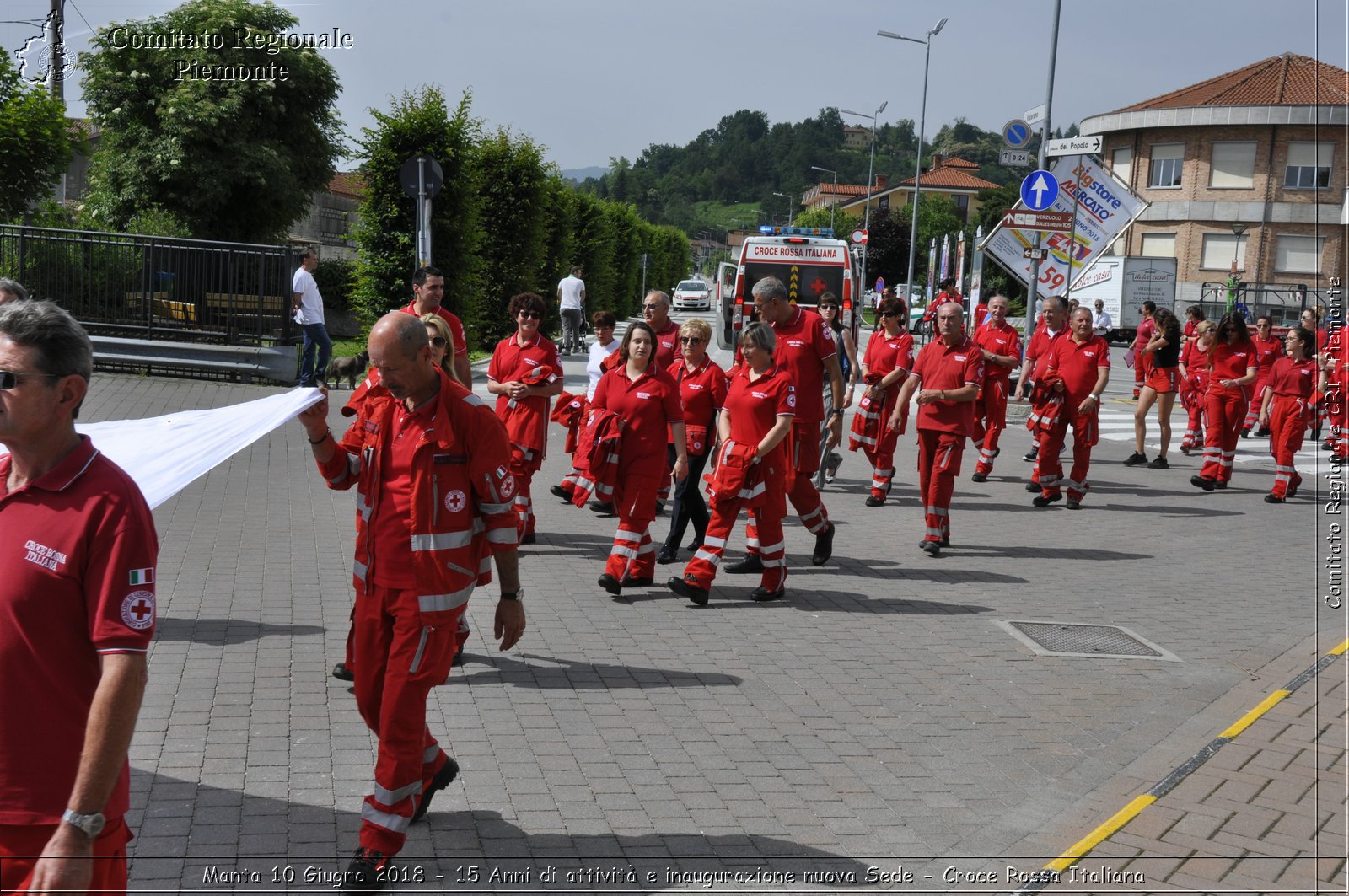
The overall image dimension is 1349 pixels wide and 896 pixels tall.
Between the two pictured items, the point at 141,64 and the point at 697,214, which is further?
the point at 697,214

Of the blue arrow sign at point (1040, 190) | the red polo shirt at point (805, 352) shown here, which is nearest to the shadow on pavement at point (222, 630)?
the red polo shirt at point (805, 352)

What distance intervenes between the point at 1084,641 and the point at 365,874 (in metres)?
5.35

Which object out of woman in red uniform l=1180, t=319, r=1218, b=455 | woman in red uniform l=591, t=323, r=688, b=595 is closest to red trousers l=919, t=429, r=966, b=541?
woman in red uniform l=591, t=323, r=688, b=595

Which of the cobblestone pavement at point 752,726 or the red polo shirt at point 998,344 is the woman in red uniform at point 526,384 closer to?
the cobblestone pavement at point 752,726

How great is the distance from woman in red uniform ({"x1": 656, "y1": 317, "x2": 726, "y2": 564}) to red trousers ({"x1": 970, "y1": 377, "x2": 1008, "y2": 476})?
16.6 ft

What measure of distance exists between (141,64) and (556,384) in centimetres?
3359

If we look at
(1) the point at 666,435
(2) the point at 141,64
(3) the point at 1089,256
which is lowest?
(1) the point at 666,435

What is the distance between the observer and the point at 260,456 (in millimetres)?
13742

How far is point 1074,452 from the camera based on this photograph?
1349 cm

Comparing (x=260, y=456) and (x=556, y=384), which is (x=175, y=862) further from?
(x=260, y=456)

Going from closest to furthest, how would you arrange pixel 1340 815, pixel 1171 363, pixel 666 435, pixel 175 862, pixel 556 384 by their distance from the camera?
1. pixel 175 862
2. pixel 1340 815
3. pixel 666 435
4. pixel 556 384
5. pixel 1171 363

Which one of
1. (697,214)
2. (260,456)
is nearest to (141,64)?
(260,456)

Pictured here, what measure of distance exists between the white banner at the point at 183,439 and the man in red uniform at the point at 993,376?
35.3ft

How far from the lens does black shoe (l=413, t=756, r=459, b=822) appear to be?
4750 mm
